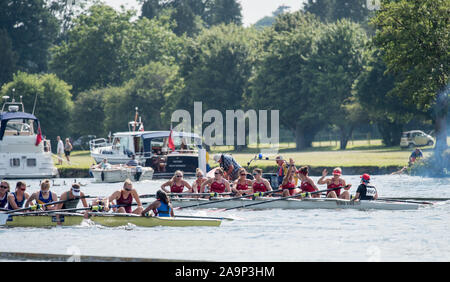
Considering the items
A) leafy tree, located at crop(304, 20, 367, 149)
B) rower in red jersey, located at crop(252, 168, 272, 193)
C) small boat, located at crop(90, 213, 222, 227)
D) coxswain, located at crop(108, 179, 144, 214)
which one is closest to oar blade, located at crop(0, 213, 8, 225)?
small boat, located at crop(90, 213, 222, 227)

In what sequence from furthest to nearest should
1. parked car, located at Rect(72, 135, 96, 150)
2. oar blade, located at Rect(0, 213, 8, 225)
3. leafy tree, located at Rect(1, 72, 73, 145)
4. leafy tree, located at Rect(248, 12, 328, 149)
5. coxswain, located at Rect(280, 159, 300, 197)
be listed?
parked car, located at Rect(72, 135, 96, 150), leafy tree, located at Rect(1, 72, 73, 145), leafy tree, located at Rect(248, 12, 328, 149), coxswain, located at Rect(280, 159, 300, 197), oar blade, located at Rect(0, 213, 8, 225)

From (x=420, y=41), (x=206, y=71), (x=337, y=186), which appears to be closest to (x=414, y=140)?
(x=206, y=71)

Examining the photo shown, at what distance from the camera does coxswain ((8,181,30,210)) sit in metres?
26.2

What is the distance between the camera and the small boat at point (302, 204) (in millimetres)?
28062

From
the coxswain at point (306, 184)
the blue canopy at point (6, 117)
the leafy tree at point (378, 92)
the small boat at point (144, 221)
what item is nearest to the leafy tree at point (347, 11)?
the leafy tree at point (378, 92)

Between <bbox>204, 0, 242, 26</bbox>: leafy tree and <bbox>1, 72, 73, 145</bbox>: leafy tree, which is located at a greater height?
<bbox>204, 0, 242, 26</bbox>: leafy tree

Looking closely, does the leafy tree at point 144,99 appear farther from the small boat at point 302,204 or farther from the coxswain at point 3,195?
the coxswain at point 3,195

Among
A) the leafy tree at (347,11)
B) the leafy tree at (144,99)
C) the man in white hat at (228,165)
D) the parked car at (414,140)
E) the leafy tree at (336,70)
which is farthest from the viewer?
the leafy tree at (347,11)

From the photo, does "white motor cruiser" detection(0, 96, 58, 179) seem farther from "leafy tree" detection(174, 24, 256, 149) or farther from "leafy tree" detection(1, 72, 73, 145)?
"leafy tree" detection(1, 72, 73, 145)

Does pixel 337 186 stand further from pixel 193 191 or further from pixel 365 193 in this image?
pixel 193 191

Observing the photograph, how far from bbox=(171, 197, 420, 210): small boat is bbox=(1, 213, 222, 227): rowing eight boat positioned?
4.47 m

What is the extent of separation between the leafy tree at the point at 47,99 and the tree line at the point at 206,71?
5.2 inches

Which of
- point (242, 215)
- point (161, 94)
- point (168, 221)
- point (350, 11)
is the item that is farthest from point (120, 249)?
point (350, 11)
